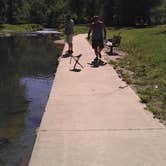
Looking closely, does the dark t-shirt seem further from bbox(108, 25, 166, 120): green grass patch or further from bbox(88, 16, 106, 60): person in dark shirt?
bbox(108, 25, 166, 120): green grass patch

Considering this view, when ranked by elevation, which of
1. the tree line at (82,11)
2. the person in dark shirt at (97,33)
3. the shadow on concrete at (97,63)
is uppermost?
the person in dark shirt at (97,33)

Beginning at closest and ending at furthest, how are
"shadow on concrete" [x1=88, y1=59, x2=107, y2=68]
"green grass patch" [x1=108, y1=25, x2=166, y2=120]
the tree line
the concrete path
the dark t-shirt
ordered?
the concrete path, "green grass patch" [x1=108, y1=25, x2=166, y2=120], "shadow on concrete" [x1=88, y1=59, x2=107, y2=68], the dark t-shirt, the tree line

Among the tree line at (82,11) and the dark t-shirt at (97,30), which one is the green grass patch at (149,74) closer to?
the dark t-shirt at (97,30)

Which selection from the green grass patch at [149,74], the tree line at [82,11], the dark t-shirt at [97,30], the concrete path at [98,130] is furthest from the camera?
the tree line at [82,11]

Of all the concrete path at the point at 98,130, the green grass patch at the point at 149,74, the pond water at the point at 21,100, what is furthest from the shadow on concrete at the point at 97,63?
the concrete path at the point at 98,130

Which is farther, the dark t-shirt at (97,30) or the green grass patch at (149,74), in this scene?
the dark t-shirt at (97,30)

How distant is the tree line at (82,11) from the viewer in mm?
66812

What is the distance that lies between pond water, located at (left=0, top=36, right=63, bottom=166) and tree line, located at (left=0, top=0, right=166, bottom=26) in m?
38.4

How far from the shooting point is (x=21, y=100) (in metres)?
15.3

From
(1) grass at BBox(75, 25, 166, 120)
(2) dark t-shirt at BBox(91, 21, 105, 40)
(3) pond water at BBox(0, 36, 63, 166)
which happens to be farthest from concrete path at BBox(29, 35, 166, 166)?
(2) dark t-shirt at BBox(91, 21, 105, 40)

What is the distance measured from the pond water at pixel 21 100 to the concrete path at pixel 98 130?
51 cm

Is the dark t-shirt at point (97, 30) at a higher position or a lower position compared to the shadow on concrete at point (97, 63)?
higher

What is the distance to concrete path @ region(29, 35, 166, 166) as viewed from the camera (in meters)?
7.86

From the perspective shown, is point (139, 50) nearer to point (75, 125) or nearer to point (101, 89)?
point (101, 89)
